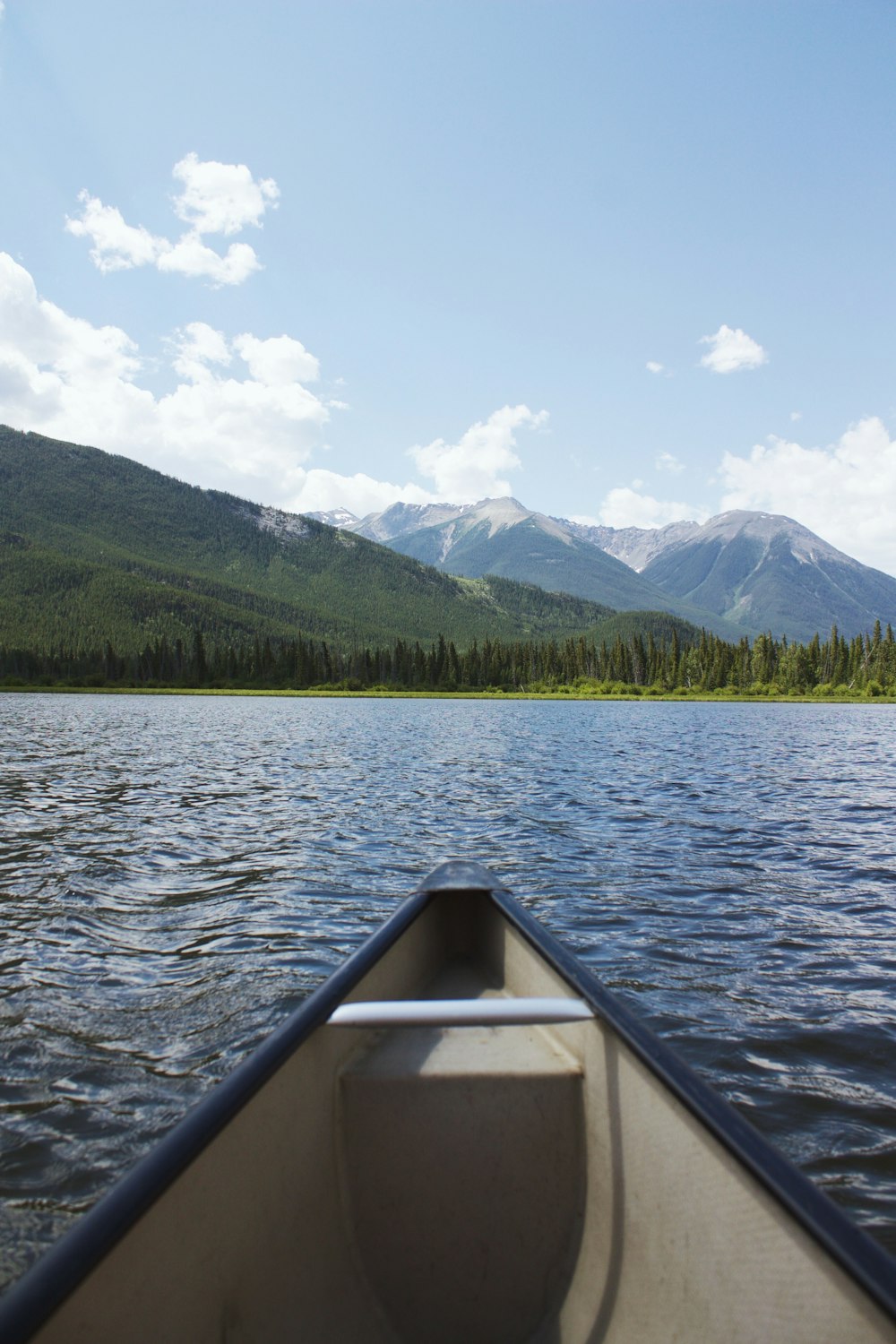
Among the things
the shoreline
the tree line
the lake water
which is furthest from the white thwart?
the tree line

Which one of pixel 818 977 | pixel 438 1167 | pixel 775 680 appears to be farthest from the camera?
pixel 775 680

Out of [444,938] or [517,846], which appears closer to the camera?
[444,938]

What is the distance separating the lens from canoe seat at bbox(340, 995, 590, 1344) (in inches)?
146

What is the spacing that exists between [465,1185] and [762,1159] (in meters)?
1.75

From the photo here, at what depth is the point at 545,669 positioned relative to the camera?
193 m

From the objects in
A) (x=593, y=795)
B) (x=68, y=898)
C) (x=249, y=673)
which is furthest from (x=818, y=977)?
(x=249, y=673)

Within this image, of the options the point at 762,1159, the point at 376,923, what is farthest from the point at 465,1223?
the point at 376,923

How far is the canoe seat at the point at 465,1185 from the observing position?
3.71m

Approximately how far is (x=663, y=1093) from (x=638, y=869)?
11859 millimetres

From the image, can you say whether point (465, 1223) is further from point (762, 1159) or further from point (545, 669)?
point (545, 669)

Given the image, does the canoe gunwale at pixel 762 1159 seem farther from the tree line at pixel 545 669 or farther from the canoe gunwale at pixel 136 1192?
the tree line at pixel 545 669

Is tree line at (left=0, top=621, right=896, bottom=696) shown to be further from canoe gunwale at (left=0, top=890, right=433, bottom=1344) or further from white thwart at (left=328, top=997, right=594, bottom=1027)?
canoe gunwale at (left=0, top=890, right=433, bottom=1344)

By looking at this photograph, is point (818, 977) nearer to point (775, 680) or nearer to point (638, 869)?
point (638, 869)

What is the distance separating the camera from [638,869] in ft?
49.2
